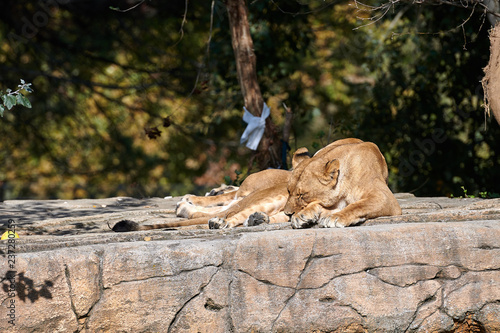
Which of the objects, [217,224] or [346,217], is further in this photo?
[217,224]

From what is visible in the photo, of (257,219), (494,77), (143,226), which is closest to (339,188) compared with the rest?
(257,219)

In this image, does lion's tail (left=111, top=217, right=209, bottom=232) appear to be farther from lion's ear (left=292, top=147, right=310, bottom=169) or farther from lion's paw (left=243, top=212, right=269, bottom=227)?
lion's ear (left=292, top=147, right=310, bottom=169)

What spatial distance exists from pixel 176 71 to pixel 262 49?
2.73m

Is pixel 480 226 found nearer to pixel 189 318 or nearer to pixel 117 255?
pixel 189 318

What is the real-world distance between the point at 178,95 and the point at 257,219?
662cm

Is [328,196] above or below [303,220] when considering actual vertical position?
above

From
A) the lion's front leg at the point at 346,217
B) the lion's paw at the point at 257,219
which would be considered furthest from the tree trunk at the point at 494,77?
the lion's paw at the point at 257,219

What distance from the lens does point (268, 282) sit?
3.26 m

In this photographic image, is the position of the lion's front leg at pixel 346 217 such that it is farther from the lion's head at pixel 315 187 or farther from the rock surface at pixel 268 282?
the rock surface at pixel 268 282

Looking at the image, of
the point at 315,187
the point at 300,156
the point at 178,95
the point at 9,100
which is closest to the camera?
the point at 9,100

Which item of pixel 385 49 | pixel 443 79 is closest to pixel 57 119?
pixel 385 49

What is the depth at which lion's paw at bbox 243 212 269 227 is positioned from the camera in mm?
4500

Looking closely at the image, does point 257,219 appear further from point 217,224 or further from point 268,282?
point 268,282

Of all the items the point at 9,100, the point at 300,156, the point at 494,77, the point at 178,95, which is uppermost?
the point at 178,95
